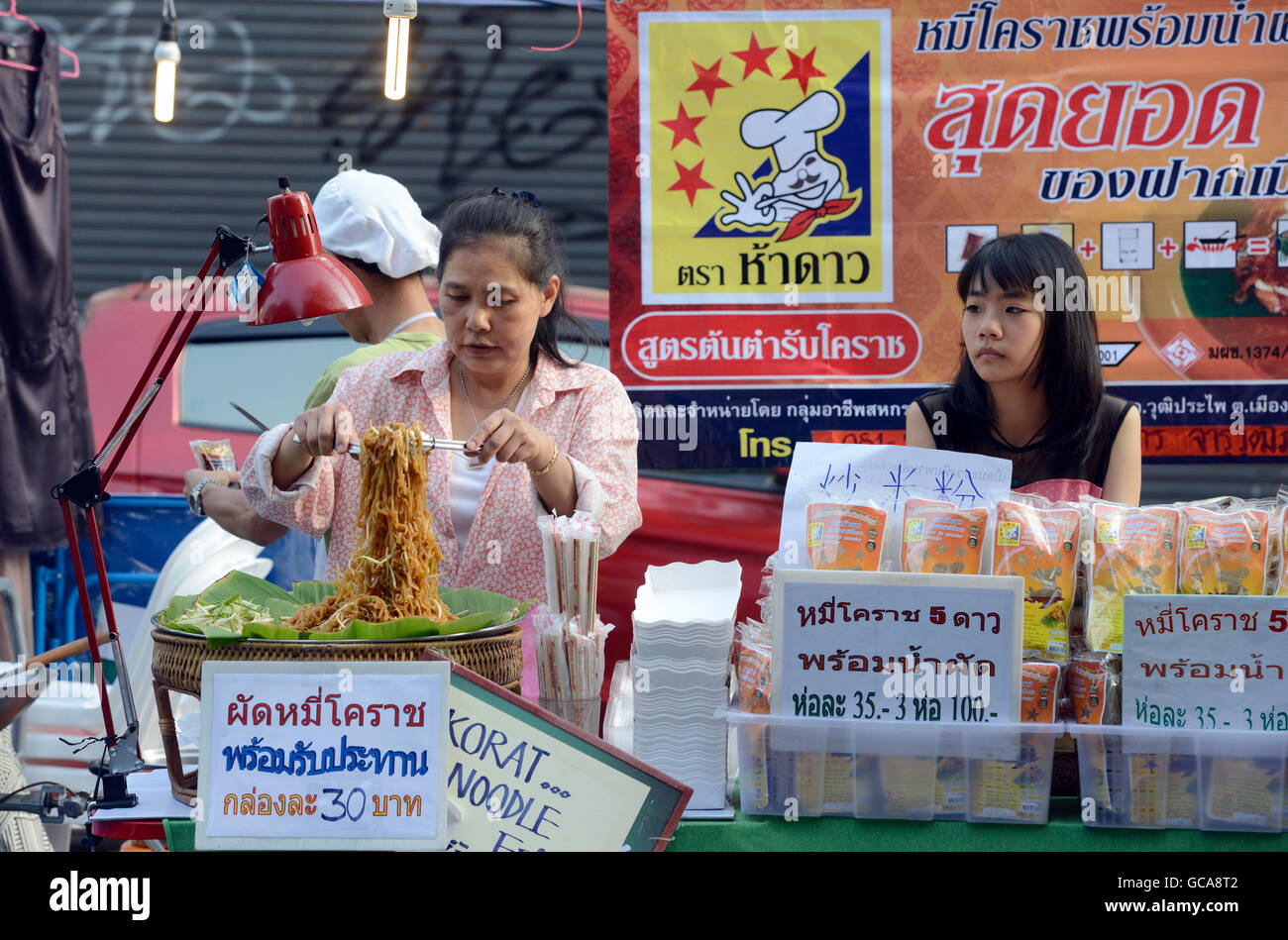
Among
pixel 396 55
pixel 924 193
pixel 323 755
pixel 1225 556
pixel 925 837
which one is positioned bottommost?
pixel 925 837

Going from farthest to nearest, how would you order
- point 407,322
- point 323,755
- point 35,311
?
point 35,311 < point 407,322 < point 323,755

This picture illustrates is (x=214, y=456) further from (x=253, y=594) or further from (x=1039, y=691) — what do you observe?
(x=1039, y=691)

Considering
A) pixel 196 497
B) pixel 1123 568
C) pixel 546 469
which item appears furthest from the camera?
pixel 196 497

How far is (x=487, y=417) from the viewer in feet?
7.08

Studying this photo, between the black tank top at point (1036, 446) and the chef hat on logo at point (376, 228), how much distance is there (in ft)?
3.87

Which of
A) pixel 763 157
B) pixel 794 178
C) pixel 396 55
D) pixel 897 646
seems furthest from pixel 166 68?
pixel 897 646

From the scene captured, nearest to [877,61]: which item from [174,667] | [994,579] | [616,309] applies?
[616,309]

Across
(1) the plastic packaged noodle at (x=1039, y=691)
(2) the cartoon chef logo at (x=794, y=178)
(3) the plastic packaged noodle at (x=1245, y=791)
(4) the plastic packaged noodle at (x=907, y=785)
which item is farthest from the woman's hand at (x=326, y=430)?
(2) the cartoon chef logo at (x=794, y=178)

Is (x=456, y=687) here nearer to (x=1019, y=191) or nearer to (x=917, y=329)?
(x=917, y=329)

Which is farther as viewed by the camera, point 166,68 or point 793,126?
point 166,68

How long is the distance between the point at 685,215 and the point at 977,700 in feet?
8.21

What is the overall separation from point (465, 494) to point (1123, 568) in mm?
1231

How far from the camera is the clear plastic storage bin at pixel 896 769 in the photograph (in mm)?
1503

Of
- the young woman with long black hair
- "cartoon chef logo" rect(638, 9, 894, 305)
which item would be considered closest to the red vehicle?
"cartoon chef logo" rect(638, 9, 894, 305)
